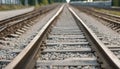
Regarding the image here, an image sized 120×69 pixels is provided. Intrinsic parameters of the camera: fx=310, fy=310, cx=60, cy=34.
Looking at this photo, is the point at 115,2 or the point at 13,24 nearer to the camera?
the point at 13,24

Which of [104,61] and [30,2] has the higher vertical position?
[104,61]

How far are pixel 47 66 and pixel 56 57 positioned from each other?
0.84m

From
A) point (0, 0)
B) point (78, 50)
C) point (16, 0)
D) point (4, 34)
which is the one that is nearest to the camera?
point (78, 50)

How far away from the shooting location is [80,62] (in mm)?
5688

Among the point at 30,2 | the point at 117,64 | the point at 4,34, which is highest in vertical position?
the point at 117,64

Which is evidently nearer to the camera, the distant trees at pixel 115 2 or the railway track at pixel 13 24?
the railway track at pixel 13 24

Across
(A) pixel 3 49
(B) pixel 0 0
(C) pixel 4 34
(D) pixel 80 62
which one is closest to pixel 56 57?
(D) pixel 80 62

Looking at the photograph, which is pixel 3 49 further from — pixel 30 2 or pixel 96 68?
pixel 30 2

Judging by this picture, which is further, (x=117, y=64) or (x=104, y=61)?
(x=104, y=61)

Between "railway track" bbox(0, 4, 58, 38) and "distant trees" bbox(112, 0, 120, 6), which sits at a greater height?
"railway track" bbox(0, 4, 58, 38)

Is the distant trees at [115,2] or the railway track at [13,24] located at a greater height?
the railway track at [13,24]

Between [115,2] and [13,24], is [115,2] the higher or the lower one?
the lower one

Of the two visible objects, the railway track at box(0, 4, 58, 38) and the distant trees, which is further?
the distant trees

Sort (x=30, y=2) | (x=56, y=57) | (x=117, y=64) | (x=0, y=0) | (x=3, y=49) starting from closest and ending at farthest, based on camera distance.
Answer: (x=117, y=64) < (x=56, y=57) < (x=3, y=49) < (x=0, y=0) < (x=30, y=2)
